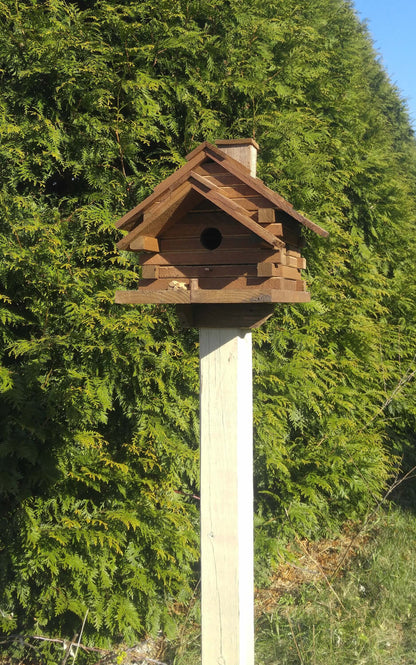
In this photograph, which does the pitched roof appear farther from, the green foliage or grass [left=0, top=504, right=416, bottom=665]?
grass [left=0, top=504, right=416, bottom=665]

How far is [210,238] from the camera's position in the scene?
2.00 meters

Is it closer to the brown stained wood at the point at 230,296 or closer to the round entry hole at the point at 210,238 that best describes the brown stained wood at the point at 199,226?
the round entry hole at the point at 210,238

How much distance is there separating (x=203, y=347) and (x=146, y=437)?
1.56m

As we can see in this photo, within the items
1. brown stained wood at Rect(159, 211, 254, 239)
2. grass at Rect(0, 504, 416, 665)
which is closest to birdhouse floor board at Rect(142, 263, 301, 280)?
brown stained wood at Rect(159, 211, 254, 239)

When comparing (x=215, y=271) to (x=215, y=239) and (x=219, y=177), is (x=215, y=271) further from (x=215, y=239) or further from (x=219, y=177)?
(x=219, y=177)

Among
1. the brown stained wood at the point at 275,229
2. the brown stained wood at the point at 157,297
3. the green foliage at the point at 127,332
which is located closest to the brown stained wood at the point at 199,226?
the brown stained wood at the point at 275,229

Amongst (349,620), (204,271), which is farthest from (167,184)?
(349,620)

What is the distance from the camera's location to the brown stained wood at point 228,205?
1705 mm

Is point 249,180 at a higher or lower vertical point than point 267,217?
higher

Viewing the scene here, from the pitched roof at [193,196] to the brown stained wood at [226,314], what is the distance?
0.84ft

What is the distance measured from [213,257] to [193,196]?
221 mm

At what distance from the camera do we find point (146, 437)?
3.33 metres

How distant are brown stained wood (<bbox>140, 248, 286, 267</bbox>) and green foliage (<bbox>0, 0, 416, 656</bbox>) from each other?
117 cm

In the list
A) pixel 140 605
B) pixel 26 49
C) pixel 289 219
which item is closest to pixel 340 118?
pixel 26 49
